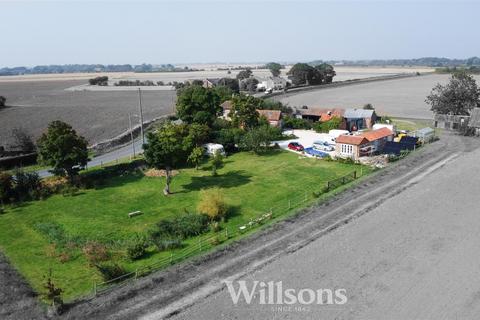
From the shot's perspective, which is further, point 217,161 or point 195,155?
point 217,161

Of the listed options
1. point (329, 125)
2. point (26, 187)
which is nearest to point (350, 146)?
point (329, 125)

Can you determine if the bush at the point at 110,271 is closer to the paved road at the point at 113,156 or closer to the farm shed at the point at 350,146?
the paved road at the point at 113,156

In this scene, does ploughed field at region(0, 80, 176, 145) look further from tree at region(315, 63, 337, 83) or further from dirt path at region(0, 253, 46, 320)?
tree at region(315, 63, 337, 83)

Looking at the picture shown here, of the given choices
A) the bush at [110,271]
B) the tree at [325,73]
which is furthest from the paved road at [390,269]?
the tree at [325,73]

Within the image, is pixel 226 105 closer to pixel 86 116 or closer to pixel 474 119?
pixel 86 116

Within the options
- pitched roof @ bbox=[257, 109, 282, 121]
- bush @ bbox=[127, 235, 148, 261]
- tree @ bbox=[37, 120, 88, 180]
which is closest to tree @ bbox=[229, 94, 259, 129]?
pitched roof @ bbox=[257, 109, 282, 121]

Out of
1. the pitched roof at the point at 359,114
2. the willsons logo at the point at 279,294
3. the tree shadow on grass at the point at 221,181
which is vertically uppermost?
the pitched roof at the point at 359,114

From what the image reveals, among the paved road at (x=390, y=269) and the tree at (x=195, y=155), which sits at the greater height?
the tree at (x=195, y=155)
